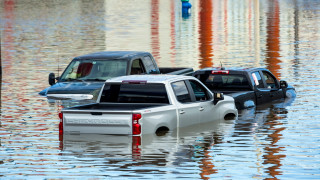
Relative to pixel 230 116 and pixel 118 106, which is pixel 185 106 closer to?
pixel 118 106

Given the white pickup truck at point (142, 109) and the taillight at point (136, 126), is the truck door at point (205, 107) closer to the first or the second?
the white pickup truck at point (142, 109)

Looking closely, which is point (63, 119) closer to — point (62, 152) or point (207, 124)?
point (62, 152)

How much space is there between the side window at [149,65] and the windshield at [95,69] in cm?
89

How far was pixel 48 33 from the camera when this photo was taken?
61125 millimetres

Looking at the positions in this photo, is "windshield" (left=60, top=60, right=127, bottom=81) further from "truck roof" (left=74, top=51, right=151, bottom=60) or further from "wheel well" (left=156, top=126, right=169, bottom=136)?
"wheel well" (left=156, top=126, right=169, bottom=136)

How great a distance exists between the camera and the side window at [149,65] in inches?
990

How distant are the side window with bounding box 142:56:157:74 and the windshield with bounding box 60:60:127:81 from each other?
895 mm

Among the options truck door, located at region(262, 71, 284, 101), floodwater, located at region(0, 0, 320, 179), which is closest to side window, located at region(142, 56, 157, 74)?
floodwater, located at region(0, 0, 320, 179)

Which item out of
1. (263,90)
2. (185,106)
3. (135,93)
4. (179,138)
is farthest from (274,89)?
(179,138)

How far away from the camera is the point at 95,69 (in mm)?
24766

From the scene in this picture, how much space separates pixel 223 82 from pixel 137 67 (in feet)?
8.41

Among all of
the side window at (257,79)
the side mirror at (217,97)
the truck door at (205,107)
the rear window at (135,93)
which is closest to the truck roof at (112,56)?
the side window at (257,79)

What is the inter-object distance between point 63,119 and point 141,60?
26.0 feet

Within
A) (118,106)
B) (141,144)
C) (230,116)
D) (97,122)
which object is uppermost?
(118,106)
